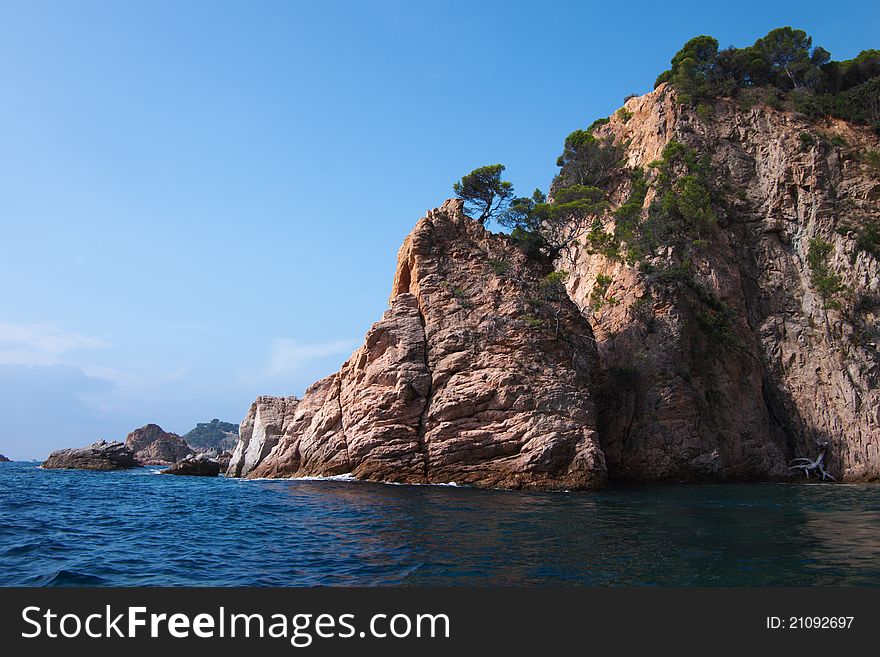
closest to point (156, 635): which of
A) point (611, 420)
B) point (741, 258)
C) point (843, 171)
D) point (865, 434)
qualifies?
point (611, 420)

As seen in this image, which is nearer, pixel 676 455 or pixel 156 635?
pixel 156 635

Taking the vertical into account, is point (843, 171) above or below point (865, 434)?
above

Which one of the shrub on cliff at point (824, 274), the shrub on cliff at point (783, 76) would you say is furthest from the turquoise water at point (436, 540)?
the shrub on cliff at point (783, 76)

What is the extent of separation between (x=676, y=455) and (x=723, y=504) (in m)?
13.4

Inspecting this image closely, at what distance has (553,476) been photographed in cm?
3020

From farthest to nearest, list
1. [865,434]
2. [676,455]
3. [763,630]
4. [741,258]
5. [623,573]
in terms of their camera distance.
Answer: [741,258] → [865,434] → [676,455] → [623,573] → [763,630]

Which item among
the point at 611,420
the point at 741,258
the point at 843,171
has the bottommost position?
the point at 611,420

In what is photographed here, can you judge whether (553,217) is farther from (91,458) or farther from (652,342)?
(91,458)

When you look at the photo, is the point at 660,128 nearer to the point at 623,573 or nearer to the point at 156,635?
the point at 623,573

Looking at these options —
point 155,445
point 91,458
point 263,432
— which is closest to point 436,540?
point 263,432

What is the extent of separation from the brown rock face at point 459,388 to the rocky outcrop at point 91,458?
29.1 m

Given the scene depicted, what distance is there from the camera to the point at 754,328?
152ft

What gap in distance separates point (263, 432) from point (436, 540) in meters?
31.7

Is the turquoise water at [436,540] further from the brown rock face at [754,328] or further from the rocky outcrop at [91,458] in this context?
the rocky outcrop at [91,458]
